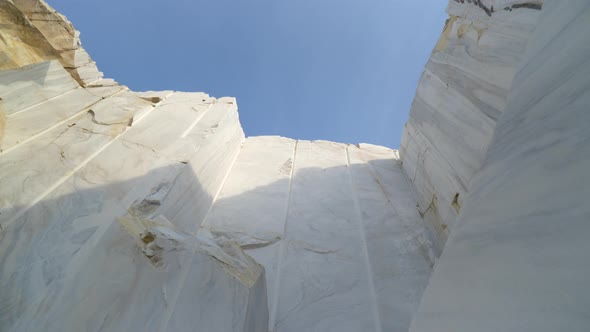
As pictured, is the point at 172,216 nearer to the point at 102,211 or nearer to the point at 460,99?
the point at 102,211

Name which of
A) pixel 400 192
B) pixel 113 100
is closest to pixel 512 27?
pixel 400 192

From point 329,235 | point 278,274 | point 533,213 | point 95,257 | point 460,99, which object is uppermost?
point 460,99

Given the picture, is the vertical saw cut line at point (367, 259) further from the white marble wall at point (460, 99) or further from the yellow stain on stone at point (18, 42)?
the yellow stain on stone at point (18, 42)

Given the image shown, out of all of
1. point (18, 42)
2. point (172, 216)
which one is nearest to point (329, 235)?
point (172, 216)

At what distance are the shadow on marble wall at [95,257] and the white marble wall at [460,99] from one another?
40 cm

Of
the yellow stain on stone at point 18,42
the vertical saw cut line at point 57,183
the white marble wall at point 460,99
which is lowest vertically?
the vertical saw cut line at point 57,183

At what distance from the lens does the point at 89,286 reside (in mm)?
1236

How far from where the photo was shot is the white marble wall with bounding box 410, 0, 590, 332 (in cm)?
52

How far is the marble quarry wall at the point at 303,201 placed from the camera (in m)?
0.65

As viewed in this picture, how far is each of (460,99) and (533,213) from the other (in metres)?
1.59

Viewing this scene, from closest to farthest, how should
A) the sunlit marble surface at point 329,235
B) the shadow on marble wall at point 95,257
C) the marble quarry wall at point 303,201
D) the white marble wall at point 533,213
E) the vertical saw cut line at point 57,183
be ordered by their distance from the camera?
the white marble wall at point 533,213 → the marble quarry wall at point 303,201 → the shadow on marble wall at point 95,257 → the vertical saw cut line at point 57,183 → the sunlit marble surface at point 329,235

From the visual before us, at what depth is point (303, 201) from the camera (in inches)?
97.7

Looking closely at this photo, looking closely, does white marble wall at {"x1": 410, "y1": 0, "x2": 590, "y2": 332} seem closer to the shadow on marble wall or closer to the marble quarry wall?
the marble quarry wall

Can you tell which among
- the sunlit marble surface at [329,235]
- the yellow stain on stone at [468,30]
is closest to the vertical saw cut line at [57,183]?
the sunlit marble surface at [329,235]
